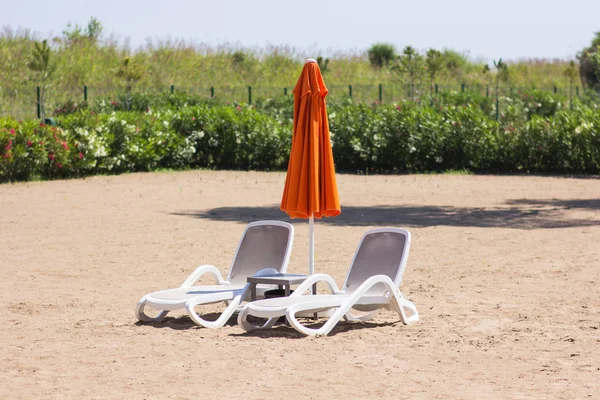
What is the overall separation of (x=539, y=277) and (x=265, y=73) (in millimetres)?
32850

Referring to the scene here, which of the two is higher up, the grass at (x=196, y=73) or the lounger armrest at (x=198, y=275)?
the grass at (x=196, y=73)

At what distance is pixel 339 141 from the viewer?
2191cm

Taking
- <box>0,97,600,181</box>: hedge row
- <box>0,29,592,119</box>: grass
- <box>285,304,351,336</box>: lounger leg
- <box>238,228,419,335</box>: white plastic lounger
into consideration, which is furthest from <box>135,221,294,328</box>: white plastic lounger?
<box>0,29,592,119</box>: grass

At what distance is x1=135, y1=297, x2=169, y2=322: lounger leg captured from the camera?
7.36 meters

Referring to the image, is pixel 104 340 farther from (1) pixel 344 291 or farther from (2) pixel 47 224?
(2) pixel 47 224

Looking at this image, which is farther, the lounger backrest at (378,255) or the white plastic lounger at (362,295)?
the lounger backrest at (378,255)

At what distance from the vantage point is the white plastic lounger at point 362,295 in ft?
22.8

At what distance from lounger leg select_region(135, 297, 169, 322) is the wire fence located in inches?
695

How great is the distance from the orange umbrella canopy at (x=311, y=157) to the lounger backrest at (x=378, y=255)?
45 centimetres

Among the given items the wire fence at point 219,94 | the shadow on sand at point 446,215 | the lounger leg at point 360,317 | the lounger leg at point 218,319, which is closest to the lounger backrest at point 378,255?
the lounger leg at point 360,317

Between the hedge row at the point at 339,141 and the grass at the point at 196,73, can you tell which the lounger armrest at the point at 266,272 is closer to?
the hedge row at the point at 339,141

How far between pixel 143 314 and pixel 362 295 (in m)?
1.75

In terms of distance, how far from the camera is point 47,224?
13281 millimetres

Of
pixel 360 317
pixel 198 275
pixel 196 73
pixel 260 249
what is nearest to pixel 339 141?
pixel 260 249
